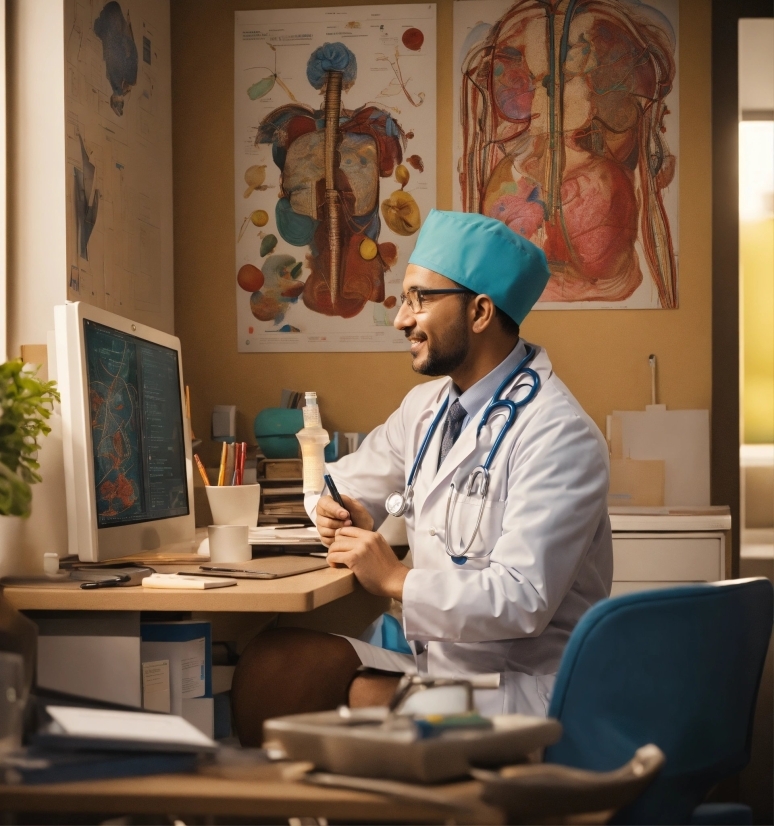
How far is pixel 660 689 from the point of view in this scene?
1.16m

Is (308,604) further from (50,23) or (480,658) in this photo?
(50,23)

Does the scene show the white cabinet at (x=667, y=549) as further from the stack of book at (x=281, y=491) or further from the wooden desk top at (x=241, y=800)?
the wooden desk top at (x=241, y=800)

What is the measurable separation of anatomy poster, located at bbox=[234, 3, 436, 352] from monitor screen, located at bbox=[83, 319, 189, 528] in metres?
1.19

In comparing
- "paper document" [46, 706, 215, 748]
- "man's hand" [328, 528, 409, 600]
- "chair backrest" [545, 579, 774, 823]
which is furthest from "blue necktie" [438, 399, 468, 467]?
"paper document" [46, 706, 215, 748]

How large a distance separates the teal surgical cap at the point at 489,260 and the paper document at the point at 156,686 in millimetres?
1006

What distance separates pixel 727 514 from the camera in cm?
278

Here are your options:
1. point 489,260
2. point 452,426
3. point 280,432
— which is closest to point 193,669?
point 452,426

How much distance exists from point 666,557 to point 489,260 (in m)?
1.07

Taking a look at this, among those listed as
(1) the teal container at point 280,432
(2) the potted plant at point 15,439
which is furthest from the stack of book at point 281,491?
(2) the potted plant at point 15,439

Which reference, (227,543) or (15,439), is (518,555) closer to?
(227,543)

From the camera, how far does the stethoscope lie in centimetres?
188

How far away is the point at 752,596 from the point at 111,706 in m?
0.79

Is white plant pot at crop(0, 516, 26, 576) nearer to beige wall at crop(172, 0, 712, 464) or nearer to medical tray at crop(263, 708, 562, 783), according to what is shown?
medical tray at crop(263, 708, 562, 783)

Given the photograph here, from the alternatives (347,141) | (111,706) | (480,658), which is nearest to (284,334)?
(347,141)
